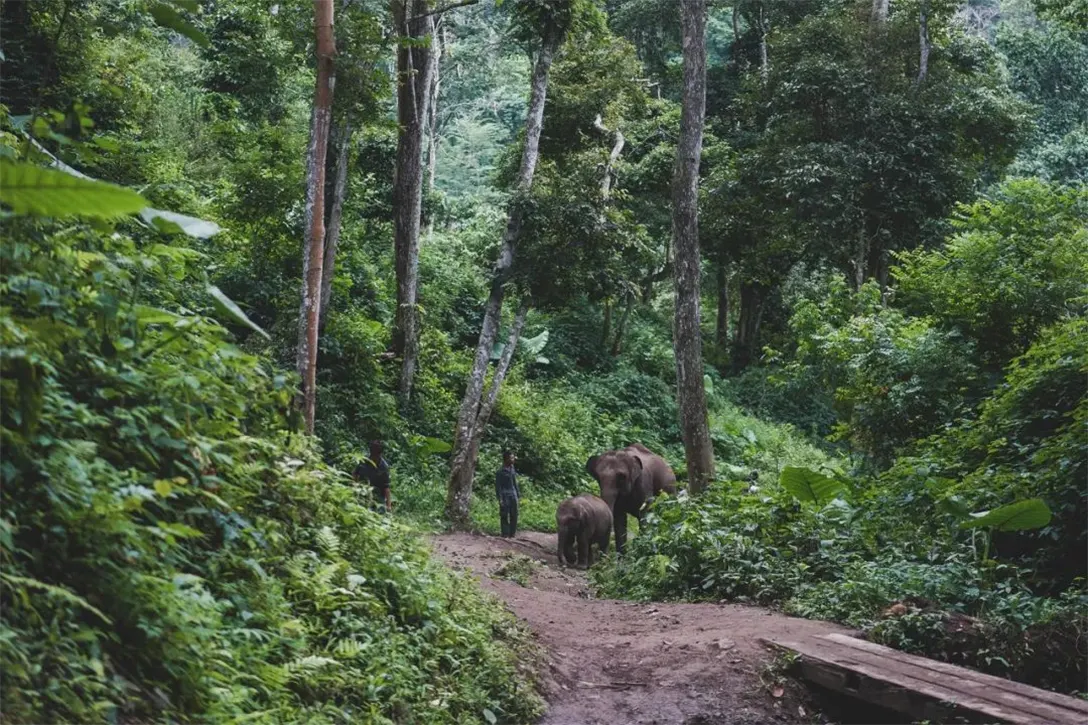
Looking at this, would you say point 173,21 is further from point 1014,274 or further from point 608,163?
point 608,163

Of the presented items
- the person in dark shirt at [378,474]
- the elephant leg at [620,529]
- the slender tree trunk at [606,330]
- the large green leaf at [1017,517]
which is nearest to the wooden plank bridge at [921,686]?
the large green leaf at [1017,517]

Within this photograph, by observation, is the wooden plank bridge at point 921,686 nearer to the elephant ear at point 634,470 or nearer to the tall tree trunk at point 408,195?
the elephant ear at point 634,470

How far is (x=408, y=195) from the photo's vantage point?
69.5 ft

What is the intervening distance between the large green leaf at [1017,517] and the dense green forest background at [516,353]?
68mm

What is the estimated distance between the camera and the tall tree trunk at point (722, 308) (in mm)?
33844

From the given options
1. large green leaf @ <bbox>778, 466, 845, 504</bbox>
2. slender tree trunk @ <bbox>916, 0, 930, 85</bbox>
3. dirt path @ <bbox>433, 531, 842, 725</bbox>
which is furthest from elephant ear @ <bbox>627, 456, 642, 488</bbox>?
slender tree trunk @ <bbox>916, 0, 930, 85</bbox>

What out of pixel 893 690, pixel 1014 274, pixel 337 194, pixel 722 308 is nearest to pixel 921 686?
pixel 893 690

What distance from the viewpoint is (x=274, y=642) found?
16.9 feet

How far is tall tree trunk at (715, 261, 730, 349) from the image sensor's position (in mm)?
33844

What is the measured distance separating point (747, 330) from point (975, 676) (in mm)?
28652

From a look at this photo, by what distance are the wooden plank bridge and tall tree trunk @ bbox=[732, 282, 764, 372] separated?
27023 mm

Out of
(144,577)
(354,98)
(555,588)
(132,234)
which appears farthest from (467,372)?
(144,577)

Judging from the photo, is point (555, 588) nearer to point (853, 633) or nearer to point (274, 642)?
point (853, 633)

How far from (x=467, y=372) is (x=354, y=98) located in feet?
28.3
